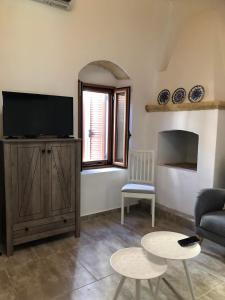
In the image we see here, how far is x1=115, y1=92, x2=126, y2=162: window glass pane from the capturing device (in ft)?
13.3

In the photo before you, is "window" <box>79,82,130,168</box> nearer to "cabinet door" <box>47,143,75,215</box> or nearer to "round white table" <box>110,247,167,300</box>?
"cabinet door" <box>47,143,75,215</box>

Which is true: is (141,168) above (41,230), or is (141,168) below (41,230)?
above

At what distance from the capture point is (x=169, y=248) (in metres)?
1.95

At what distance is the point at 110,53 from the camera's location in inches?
140

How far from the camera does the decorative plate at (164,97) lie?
3894 millimetres

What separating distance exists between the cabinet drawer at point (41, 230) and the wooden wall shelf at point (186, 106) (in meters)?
2.09

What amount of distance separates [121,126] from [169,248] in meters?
2.49

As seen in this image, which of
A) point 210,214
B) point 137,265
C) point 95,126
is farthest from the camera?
point 95,126

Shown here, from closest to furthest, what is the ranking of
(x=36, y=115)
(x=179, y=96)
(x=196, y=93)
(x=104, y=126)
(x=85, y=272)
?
(x=85, y=272)
(x=36, y=115)
(x=196, y=93)
(x=179, y=96)
(x=104, y=126)

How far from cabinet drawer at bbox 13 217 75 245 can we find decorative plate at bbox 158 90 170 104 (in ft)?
7.33

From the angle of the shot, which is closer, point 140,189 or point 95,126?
point 140,189

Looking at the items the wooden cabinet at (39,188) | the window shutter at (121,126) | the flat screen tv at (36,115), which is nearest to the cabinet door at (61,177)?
the wooden cabinet at (39,188)

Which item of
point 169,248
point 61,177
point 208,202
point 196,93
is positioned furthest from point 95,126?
point 169,248

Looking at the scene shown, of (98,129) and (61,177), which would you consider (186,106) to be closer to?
(98,129)
